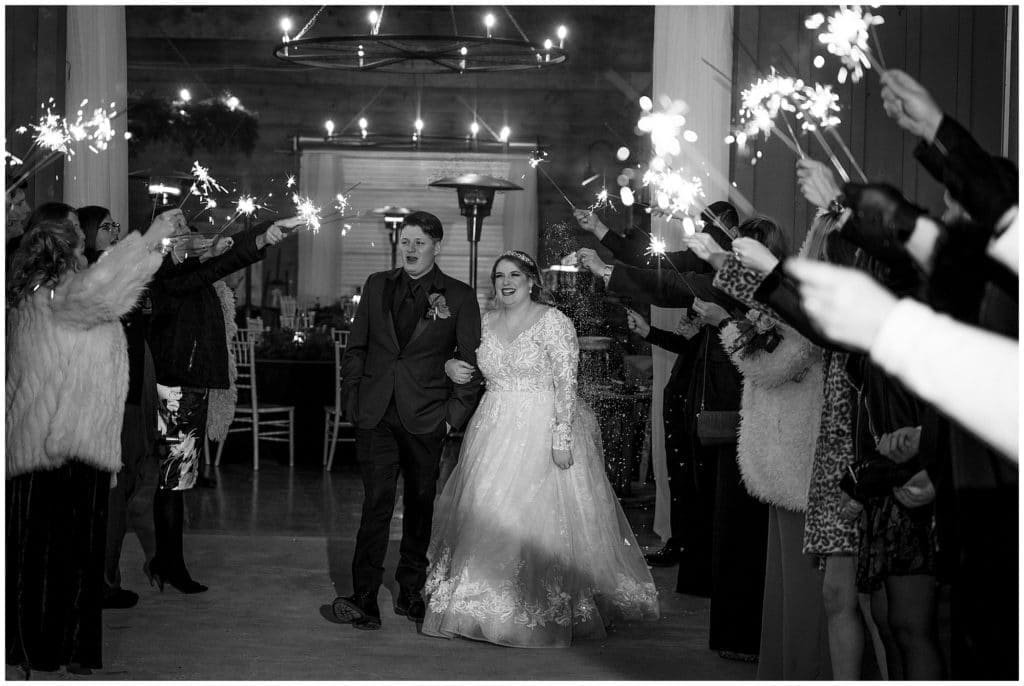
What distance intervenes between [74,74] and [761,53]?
3547mm

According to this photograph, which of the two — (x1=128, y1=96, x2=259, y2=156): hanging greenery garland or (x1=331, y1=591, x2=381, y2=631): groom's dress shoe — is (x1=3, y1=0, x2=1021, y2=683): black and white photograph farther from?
(x1=128, y1=96, x2=259, y2=156): hanging greenery garland

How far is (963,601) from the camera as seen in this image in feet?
5.60

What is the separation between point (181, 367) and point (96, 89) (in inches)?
94.4

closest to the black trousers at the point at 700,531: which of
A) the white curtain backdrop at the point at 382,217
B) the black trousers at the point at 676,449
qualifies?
the black trousers at the point at 676,449

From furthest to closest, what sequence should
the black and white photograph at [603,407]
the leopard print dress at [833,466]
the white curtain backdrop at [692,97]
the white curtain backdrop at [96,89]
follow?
1. the white curtain backdrop at [96,89]
2. the white curtain backdrop at [692,97]
3. the leopard print dress at [833,466]
4. the black and white photograph at [603,407]

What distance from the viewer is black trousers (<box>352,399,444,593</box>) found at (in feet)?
13.7

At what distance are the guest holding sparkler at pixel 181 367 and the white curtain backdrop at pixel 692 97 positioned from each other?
2.15 metres

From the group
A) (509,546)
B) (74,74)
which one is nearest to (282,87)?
(74,74)

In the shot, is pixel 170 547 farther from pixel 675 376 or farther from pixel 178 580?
pixel 675 376

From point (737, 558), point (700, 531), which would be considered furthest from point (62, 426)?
point (700, 531)

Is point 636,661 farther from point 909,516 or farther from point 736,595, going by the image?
point 909,516

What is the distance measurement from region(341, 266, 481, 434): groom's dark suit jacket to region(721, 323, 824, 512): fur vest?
1.31m

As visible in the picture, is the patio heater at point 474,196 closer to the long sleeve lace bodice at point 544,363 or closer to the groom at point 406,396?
the groom at point 406,396

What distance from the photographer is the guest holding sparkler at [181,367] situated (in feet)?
14.5
